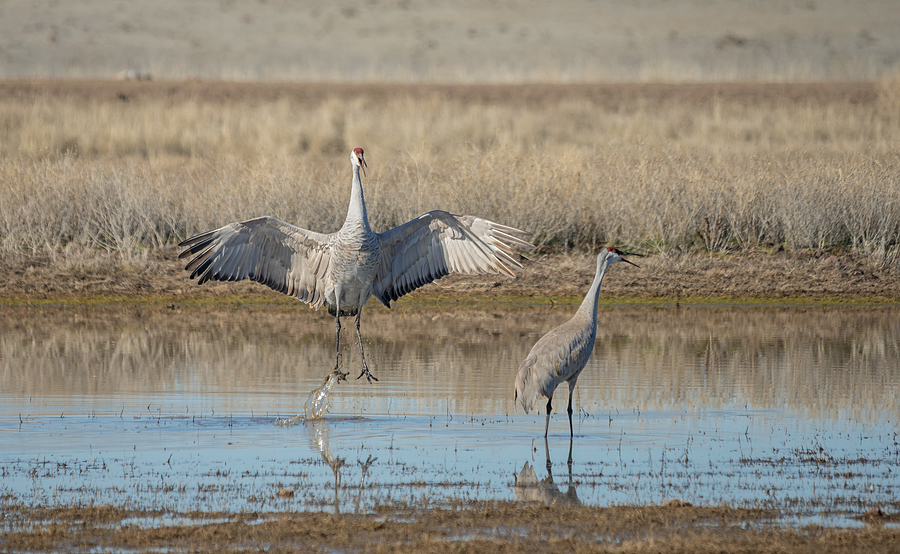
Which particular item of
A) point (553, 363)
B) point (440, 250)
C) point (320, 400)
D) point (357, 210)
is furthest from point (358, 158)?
point (553, 363)

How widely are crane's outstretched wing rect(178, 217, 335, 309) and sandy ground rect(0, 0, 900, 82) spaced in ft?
163

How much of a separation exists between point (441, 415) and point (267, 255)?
7.92 ft

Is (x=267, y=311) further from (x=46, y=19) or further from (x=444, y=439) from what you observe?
(x=46, y=19)

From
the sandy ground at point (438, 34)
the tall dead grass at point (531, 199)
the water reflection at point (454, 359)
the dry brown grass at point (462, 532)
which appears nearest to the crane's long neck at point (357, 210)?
the water reflection at point (454, 359)

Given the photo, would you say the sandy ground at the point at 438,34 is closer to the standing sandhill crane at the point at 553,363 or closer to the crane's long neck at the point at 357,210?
the crane's long neck at the point at 357,210

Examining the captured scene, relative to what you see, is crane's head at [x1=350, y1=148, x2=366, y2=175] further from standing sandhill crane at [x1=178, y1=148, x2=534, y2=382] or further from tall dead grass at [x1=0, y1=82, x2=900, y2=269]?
tall dead grass at [x1=0, y1=82, x2=900, y2=269]

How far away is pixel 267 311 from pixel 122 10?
58687 millimetres

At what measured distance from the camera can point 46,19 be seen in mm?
67000

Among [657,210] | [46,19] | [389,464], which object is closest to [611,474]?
[389,464]

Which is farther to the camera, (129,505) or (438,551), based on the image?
(129,505)

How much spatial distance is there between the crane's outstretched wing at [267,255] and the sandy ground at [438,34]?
49.6 meters

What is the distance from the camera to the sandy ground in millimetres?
63094

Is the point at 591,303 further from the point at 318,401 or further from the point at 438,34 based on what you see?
the point at 438,34

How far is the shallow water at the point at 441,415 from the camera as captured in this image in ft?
23.3
